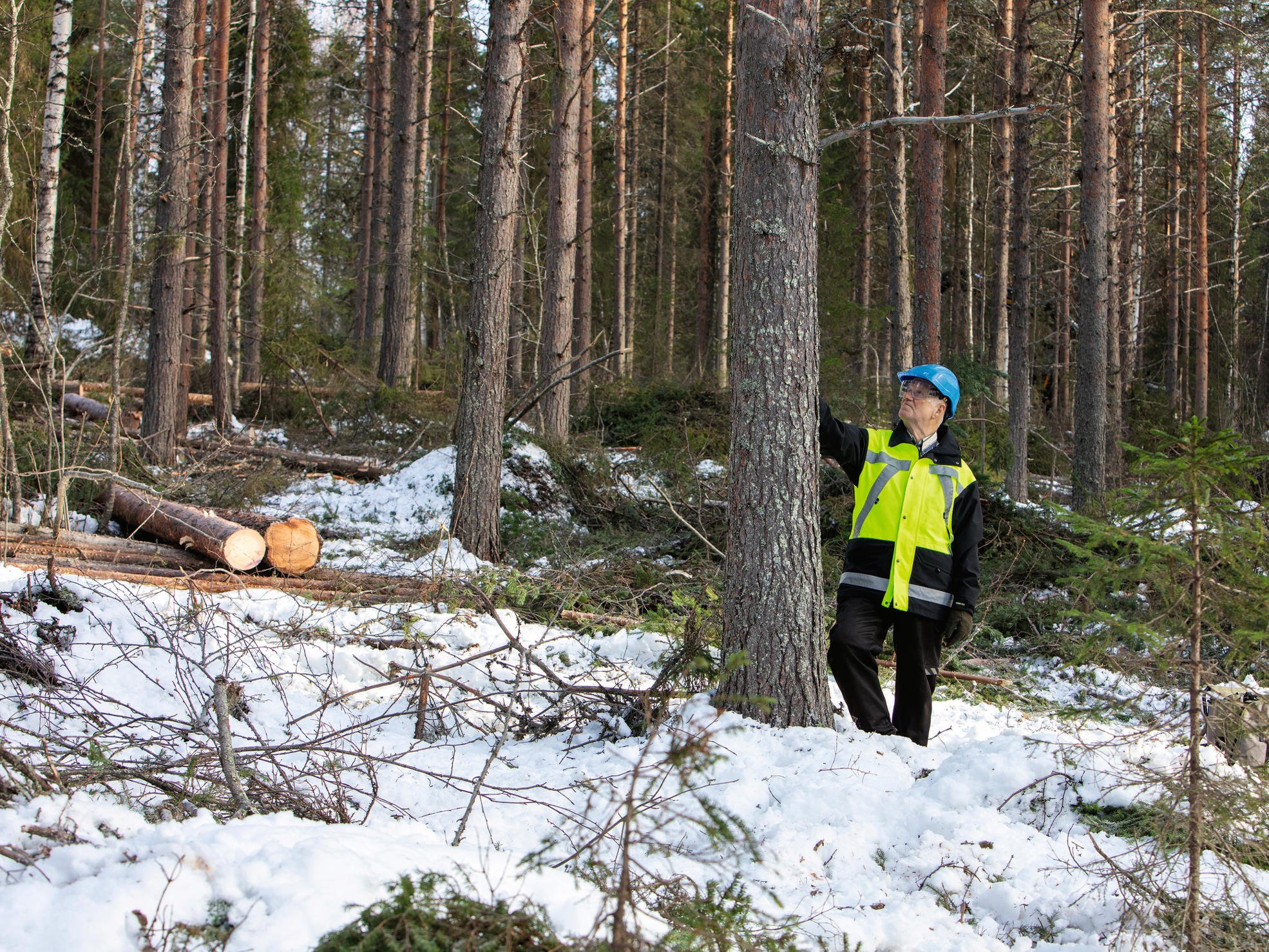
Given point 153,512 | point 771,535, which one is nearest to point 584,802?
point 771,535

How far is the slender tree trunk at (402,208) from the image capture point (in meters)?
15.0

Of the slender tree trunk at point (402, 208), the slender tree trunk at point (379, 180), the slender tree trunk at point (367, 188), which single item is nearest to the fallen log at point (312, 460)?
the slender tree trunk at point (402, 208)

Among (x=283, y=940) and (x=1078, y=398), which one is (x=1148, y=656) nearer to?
(x=283, y=940)

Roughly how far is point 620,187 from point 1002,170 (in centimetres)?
735

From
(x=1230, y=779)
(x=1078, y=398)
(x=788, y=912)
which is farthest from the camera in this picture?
(x=1078, y=398)

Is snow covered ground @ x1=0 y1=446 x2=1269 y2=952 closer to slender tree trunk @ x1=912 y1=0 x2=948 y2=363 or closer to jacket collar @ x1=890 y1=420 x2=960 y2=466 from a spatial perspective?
jacket collar @ x1=890 y1=420 x2=960 y2=466

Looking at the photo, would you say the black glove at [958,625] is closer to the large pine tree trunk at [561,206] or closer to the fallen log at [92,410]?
the large pine tree trunk at [561,206]

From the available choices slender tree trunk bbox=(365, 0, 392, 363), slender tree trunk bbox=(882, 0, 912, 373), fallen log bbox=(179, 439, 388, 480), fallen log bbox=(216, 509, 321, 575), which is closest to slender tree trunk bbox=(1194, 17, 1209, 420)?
slender tree trunk bbox=(882, 0, 912, 373)

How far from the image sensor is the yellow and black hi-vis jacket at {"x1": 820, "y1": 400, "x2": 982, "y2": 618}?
4.41 meters

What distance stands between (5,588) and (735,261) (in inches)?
168

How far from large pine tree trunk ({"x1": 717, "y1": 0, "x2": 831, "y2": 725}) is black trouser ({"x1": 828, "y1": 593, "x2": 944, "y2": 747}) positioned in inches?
5.3


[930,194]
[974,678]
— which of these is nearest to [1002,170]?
[930,194]

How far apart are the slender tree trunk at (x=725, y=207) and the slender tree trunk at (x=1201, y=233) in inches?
380

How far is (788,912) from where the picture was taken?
2943 millimetres
